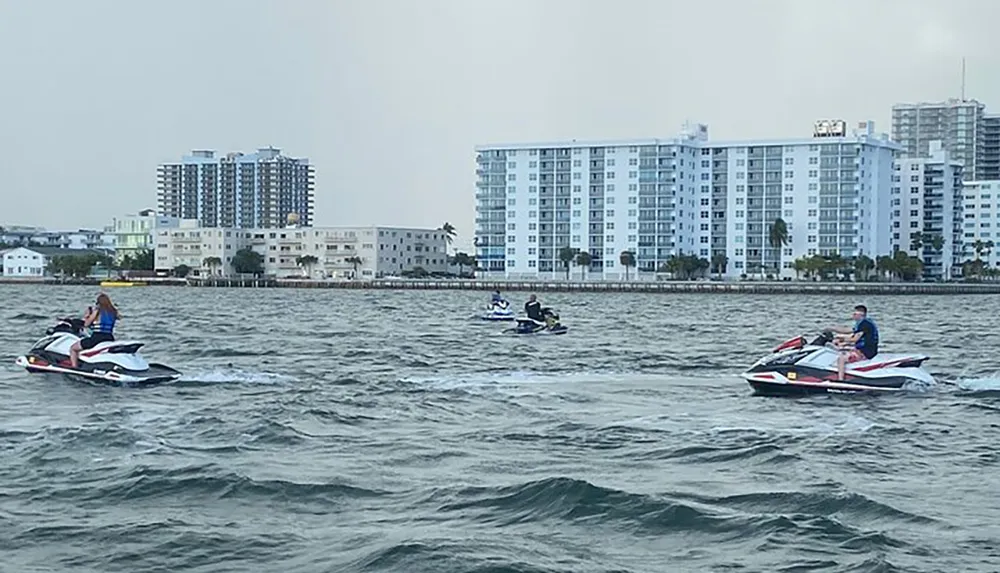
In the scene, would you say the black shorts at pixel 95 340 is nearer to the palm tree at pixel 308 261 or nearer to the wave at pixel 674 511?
the wave at pixel 674 511

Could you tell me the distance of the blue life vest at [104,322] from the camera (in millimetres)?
30062

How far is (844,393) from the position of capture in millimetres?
28672

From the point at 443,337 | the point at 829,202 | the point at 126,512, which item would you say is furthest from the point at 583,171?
the point at 126,512

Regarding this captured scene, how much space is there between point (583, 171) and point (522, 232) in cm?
1164

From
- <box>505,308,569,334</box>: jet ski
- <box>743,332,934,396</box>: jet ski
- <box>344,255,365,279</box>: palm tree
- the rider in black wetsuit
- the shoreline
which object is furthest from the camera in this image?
<box>344,255,365,279</box>: palm tree

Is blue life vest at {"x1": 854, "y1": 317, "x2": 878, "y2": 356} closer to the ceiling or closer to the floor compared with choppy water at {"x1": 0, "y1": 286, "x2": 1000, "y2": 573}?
closer to the ceiling

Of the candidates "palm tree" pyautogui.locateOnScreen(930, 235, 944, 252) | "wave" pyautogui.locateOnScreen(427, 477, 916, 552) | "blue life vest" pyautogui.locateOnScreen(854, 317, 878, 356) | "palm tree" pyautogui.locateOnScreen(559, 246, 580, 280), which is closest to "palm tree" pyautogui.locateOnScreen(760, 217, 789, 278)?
"palm tree" pyautogui.locateOnScreen(559, 246, 580, 280)

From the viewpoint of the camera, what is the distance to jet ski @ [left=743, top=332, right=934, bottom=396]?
28.7m

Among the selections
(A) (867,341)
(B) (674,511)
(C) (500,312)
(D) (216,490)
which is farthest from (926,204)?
(D) (216,490)

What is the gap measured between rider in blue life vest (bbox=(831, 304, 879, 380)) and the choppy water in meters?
1.09

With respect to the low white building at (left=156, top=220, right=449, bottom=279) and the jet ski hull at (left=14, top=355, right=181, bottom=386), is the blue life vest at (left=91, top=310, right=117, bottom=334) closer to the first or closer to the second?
the jet ski hull at (left=14, top=355, right=181, bottom=386)

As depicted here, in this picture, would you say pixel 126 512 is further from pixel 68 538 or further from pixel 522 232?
pixel 522 232

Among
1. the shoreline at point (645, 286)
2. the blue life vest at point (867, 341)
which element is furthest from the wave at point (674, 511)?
the shoreline at point (645, 286)

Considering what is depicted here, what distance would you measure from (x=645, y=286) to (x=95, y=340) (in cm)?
13111
